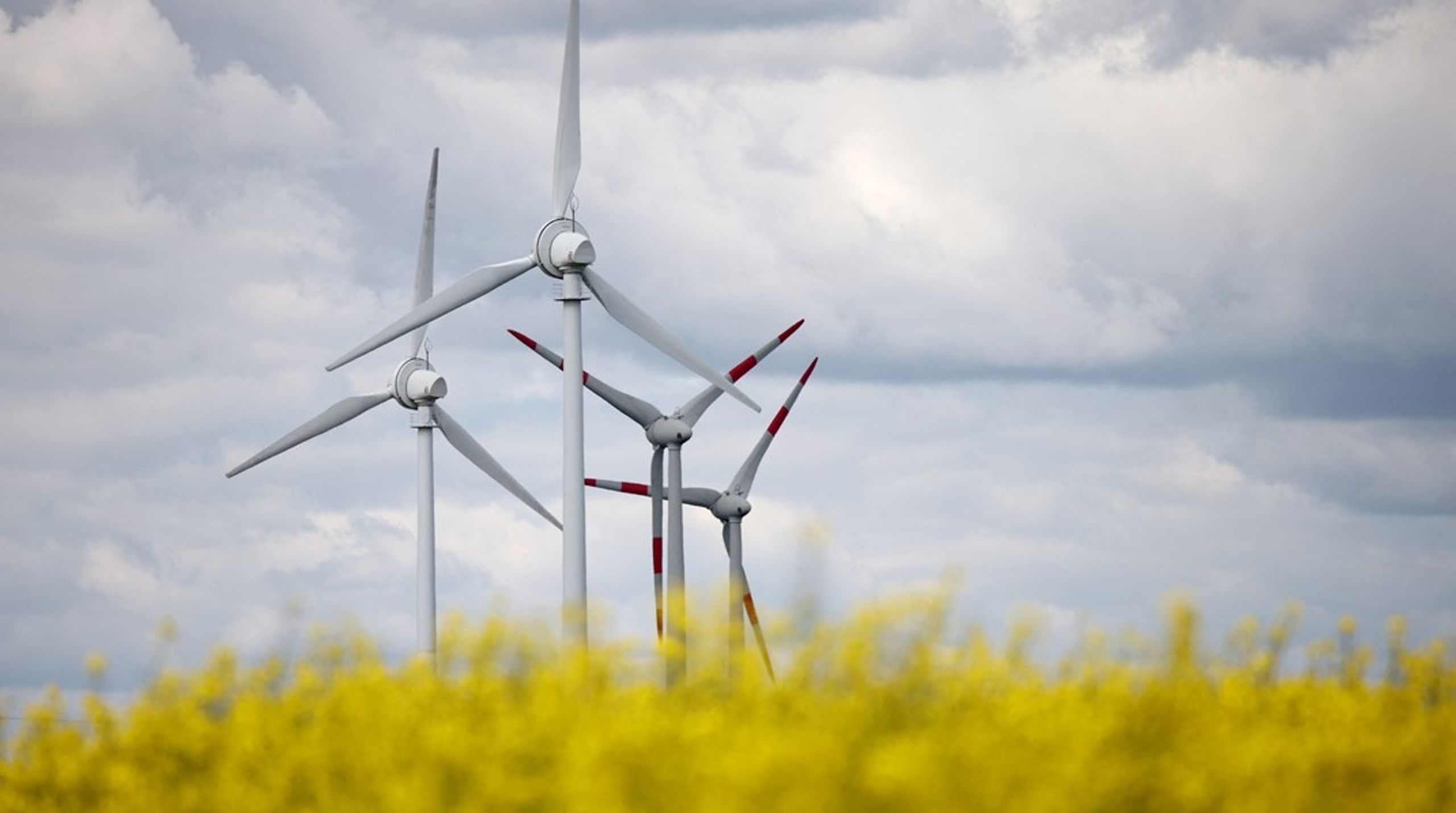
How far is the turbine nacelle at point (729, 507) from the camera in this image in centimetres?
5225

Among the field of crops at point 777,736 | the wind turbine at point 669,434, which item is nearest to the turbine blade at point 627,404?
the wind turbine at point 669,434

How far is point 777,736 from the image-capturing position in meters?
10.6

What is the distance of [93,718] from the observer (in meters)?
16.6

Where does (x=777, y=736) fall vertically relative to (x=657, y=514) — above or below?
below

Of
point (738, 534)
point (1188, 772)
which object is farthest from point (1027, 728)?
point (738, 534)

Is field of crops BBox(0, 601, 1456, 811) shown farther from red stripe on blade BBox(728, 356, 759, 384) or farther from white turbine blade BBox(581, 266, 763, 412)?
red stripe on blade BBox(728, 356, 759, 384)

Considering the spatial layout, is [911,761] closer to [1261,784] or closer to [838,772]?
[838,772]

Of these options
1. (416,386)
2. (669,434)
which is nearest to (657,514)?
(669,434)

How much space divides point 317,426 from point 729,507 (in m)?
11.7

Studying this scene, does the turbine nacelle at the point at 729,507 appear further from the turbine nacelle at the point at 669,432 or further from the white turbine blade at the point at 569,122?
the white turbine blade at the point at 569,122

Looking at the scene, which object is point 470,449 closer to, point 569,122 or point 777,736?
point 569,122

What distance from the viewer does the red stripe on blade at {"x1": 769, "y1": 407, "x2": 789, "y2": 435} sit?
2074 inches

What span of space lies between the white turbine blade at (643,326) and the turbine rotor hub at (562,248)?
511 mm

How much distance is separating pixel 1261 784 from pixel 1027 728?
1.56 meters
